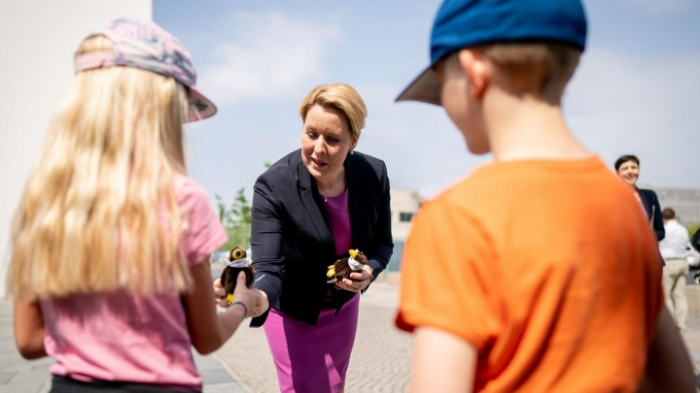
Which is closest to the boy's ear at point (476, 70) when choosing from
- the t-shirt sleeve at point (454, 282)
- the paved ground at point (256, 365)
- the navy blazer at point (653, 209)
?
the t-shirt sleeve at point (454, 282)

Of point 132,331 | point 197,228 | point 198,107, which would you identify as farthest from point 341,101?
point 132,331

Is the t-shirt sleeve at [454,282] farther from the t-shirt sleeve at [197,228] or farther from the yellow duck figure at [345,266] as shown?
the yellow duck figure at [345,266]

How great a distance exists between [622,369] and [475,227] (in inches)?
15.3

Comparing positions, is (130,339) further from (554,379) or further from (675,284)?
(675,284)

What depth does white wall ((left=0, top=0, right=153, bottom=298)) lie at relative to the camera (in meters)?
16.1

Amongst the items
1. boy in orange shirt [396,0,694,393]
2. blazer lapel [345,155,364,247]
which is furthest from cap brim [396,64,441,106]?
blazer lapel [345,155,364,247]

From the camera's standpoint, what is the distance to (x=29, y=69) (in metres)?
16.2

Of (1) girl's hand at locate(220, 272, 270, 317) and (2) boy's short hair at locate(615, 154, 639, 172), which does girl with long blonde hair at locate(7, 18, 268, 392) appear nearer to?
(1) girl's hand at locate(220, 272, 270, 317)

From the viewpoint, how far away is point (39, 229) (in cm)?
164

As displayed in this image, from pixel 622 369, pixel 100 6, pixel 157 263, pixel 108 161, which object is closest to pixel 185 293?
pixel 157 263

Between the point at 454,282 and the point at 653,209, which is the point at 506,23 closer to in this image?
the point at 454,282

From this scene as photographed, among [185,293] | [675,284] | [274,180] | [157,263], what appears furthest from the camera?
[675,284]

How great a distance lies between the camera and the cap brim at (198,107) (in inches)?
73.2

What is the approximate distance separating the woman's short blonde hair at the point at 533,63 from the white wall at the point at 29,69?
16215 millimetres
